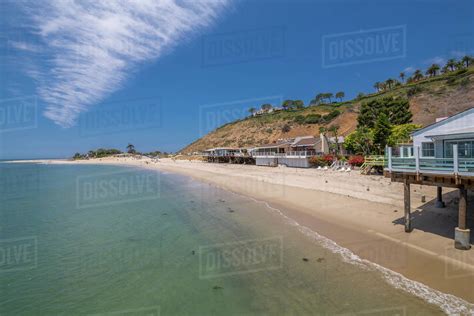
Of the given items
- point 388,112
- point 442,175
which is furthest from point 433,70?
point 442,175

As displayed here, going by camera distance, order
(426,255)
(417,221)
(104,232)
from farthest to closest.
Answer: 1. (104,232)
2. (417,221)
3. (426,255)

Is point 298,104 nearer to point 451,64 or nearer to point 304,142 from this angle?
point 451,64

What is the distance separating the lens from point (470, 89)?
6600 centimetres

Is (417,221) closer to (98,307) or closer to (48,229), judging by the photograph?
(98,307)

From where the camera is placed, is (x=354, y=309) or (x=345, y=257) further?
(x=345, y=257)

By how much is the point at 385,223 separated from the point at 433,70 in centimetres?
10926

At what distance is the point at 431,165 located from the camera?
39.1 ft

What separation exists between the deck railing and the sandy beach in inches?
121

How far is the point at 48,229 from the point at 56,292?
10.8m

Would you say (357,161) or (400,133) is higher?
(400,133)

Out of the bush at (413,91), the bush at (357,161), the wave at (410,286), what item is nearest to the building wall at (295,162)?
the bush at (357,161)

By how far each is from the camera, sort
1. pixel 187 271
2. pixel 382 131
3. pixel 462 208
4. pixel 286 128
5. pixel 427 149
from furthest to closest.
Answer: pixel 286 128, pixel 382 131, pixel 427 149, pixel 187 271, pixel 462 208

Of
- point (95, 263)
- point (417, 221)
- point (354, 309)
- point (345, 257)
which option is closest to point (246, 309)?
point (354, 309)

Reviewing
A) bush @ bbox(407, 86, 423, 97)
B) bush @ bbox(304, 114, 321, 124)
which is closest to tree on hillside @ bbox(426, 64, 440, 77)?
bush @ bbox(407, 86, 423, 97)
